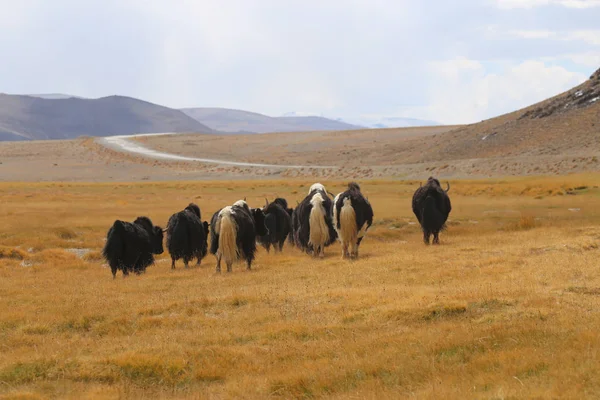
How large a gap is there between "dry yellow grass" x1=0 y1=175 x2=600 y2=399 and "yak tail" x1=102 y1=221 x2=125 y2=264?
1.51 ft

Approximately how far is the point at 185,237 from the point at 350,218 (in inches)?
153

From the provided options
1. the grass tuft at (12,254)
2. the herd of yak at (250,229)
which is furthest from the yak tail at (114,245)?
the grass tuft at (12,254)

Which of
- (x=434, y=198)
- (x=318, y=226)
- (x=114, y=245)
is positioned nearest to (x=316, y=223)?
(x=318, y=226)

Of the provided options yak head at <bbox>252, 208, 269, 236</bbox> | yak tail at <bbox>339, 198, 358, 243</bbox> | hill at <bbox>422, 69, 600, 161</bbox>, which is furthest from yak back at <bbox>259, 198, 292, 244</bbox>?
hill at <bbox>422, 69, 600, 161</bbox>

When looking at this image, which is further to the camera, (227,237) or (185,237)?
(185,237)

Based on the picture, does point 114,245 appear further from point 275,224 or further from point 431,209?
point 431,209

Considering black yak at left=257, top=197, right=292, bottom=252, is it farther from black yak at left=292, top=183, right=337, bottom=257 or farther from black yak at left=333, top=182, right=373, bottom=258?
black yak at left=333, top=182, right=373, bottom=258

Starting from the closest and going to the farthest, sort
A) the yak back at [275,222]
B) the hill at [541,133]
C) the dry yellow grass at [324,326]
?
the dry yellow grass at [324,326]
the yak back at [275,222]
the hill at [541,133]

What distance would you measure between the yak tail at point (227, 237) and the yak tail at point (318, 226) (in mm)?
2325

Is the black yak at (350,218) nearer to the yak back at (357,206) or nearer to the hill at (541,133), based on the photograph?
the yak back at (357,206)

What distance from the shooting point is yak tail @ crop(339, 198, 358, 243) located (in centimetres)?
1580

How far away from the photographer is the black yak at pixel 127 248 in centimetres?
1526

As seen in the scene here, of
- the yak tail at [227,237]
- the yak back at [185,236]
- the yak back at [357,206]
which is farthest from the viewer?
the yak back at [185,236]

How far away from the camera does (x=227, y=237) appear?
1498 cm
